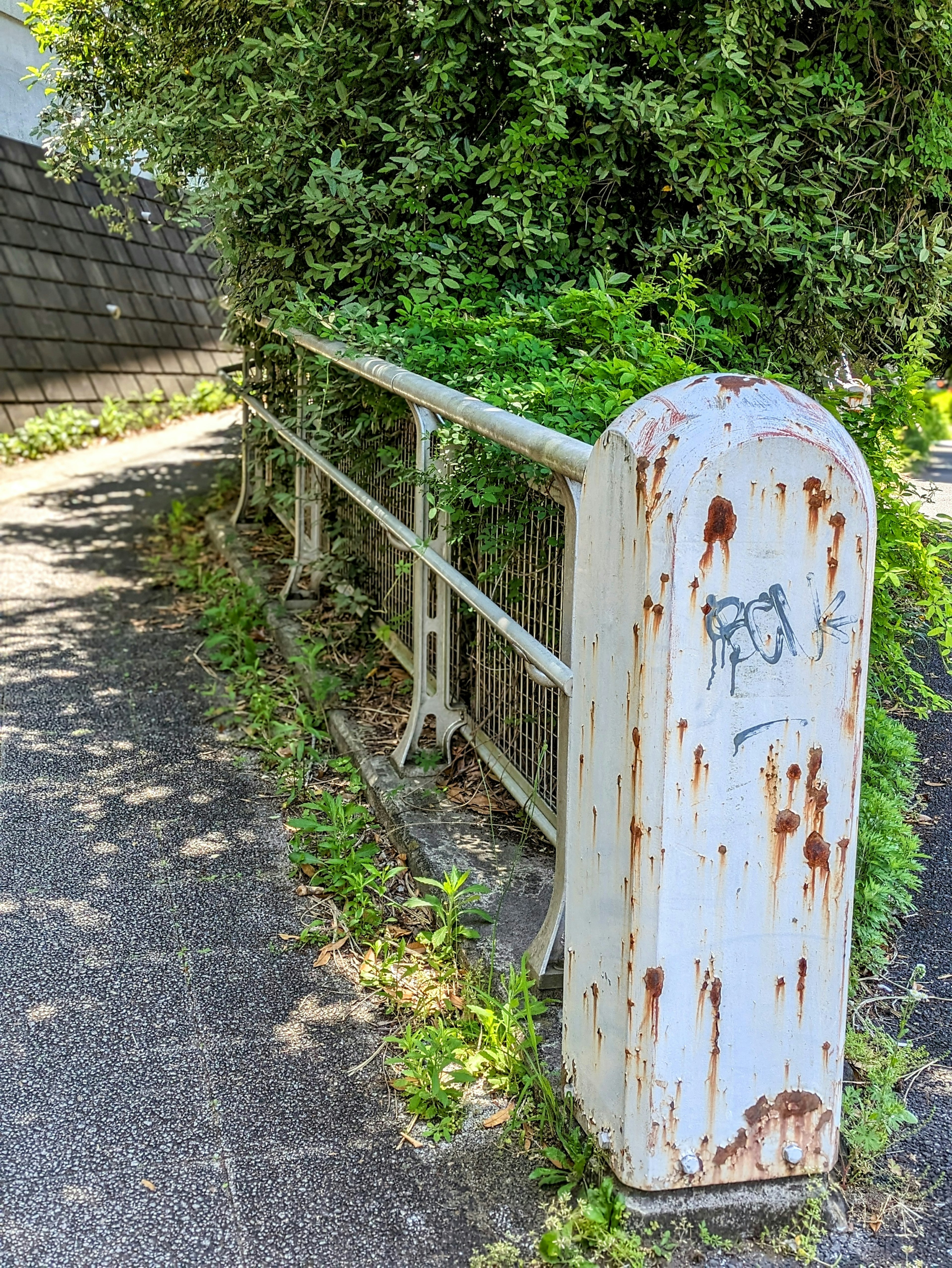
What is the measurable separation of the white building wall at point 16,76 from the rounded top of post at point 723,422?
29.8 ft

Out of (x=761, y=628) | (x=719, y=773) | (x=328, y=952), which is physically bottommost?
(x=328, y=952)

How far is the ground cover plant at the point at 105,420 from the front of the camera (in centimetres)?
1052

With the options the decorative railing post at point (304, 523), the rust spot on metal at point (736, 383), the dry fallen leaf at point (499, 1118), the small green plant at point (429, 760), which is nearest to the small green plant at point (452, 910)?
the dry fallen leaf at point (499, 1118)

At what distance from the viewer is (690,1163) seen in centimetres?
199

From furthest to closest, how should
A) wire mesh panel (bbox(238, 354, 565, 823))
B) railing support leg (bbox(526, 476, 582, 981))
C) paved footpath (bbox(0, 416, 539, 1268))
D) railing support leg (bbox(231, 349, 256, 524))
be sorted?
1. railing support leg (bbox(231, 349, 256, 524))
2. wire mesh panel (bbox(238, 354, 565, 823))
3. railing support leg (bbox(526, 476, 582, 981))
4. paved footpath (bbox(0, 416, 539, 1268))

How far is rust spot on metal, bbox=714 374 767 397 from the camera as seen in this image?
1.91m

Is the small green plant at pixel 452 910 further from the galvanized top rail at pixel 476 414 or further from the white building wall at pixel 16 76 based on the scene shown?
the white building wall at pixel 16 76

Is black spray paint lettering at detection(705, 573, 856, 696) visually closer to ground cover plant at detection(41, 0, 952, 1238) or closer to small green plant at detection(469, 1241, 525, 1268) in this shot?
small green plant at detection(469, 1241, 525, 1268)

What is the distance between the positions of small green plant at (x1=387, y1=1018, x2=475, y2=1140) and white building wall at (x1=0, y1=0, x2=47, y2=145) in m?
8.94

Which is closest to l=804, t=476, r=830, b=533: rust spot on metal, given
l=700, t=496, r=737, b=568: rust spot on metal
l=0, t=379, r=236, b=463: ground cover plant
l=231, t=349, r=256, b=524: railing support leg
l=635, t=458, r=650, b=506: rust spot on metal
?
l=700, t=496, r=737, b=568: rust spot on metal

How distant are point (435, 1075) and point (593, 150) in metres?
3.33

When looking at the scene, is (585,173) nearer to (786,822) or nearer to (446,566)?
(446,566)

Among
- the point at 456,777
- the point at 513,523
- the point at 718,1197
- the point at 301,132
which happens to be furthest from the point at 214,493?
the point at 718,1197

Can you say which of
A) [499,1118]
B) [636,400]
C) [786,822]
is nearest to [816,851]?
[786,822]
